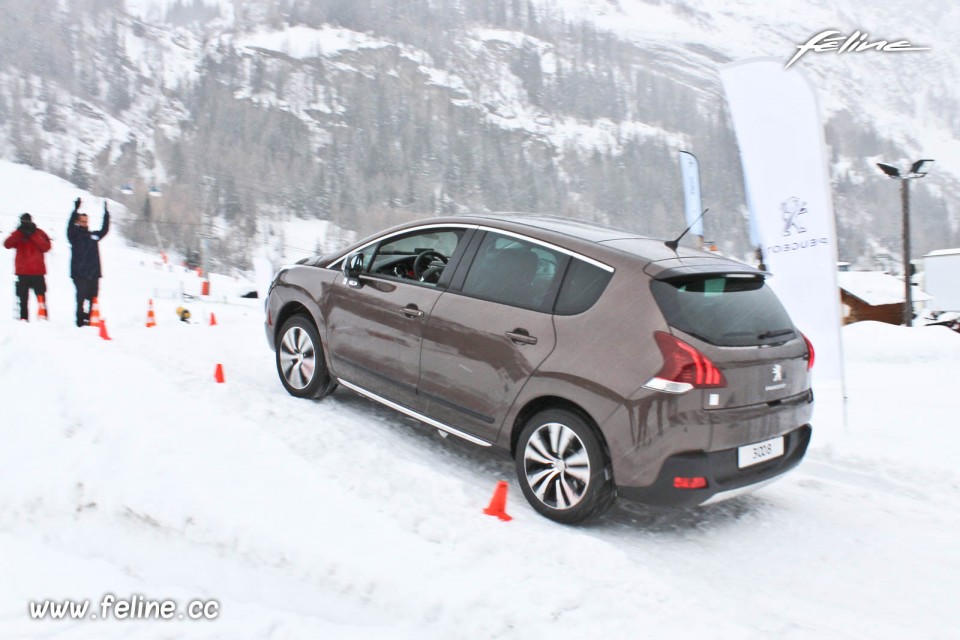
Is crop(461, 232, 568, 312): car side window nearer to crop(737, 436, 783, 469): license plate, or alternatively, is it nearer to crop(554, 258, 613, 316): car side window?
crop(554, 258, 613, 316): car side window

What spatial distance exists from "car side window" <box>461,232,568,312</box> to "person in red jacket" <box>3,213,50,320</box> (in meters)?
7.25

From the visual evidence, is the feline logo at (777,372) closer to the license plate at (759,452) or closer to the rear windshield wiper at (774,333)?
the rear windshield wiper at (774,333)

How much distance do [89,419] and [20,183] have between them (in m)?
111

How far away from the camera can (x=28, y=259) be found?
9516mm

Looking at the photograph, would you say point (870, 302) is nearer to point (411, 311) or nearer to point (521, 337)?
point (411, 311)

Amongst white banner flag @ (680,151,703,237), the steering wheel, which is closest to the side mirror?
the steering wheel

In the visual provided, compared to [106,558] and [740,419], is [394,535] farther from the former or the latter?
[740,419]

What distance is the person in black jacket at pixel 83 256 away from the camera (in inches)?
380

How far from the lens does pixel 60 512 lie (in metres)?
4.28

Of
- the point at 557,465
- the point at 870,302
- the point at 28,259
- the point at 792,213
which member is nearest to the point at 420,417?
the point at 557,465

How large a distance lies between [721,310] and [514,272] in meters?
1.28

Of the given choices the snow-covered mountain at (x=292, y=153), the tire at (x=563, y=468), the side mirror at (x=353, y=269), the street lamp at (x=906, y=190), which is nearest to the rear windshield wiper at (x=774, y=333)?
the tire at (x=563, y=468)

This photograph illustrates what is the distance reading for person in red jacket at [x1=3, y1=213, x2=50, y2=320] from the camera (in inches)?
369

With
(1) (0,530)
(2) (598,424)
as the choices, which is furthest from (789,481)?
(1) (0,530)
